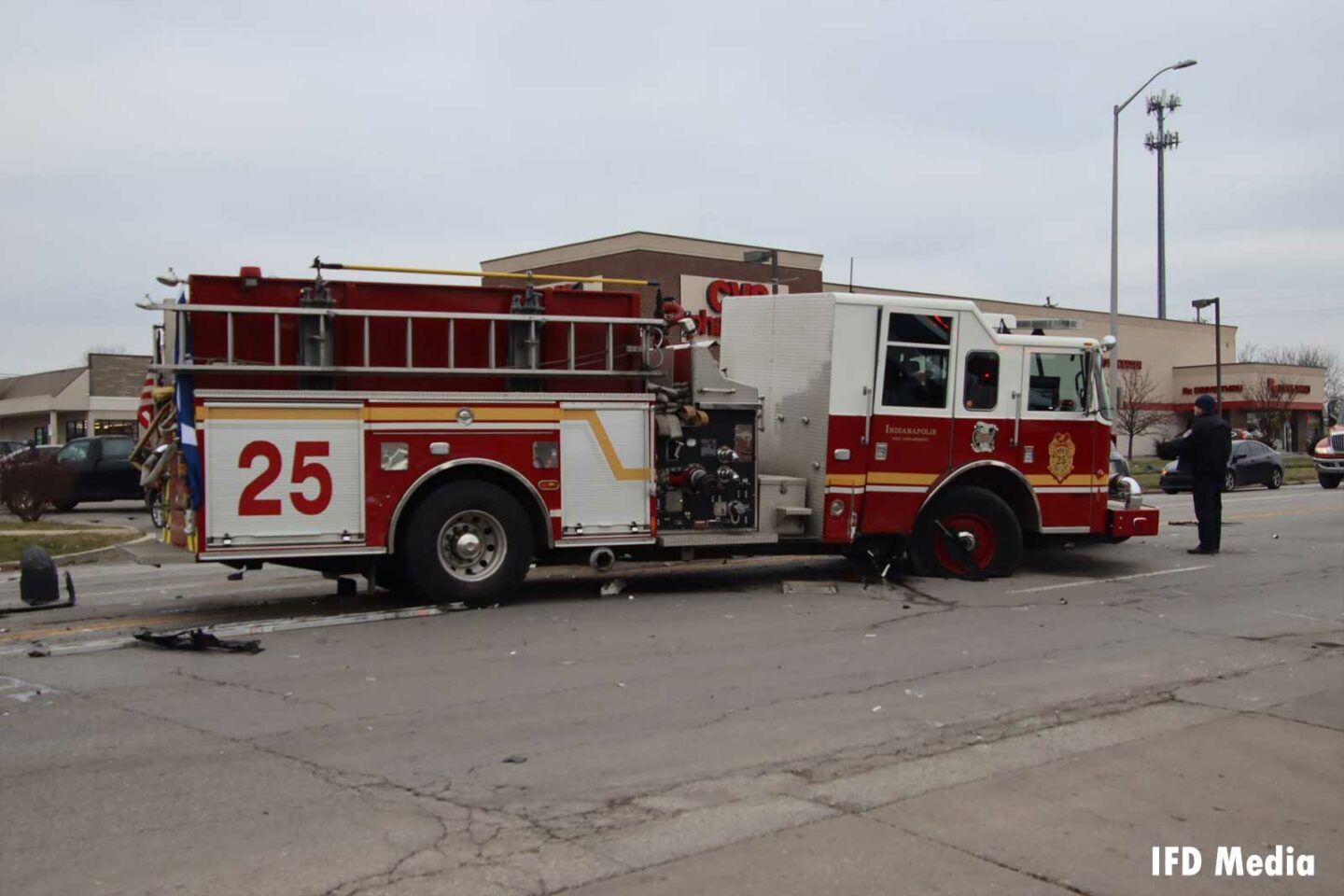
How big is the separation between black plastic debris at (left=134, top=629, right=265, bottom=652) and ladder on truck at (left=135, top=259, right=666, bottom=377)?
6.52 feet

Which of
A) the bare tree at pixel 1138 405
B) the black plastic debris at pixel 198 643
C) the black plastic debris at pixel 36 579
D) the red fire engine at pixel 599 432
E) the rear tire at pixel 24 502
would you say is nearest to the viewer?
the black plastic debris at pixel 198 643

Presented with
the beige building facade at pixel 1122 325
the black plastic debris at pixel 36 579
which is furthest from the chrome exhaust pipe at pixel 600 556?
the beige building facade at pixel 1122 325

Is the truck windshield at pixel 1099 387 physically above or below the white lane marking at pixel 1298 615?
above

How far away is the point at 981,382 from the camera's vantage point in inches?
465

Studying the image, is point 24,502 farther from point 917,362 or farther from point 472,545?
point 917,362

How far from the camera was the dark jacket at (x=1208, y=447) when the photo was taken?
14.4 meters

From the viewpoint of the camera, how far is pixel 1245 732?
6551mm

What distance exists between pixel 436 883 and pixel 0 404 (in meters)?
67.4

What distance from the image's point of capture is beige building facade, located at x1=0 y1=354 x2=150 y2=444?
183ft

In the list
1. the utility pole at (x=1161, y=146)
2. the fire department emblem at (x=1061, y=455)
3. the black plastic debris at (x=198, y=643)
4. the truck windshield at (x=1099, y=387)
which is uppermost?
the utility pole at (x=1161, y=146)

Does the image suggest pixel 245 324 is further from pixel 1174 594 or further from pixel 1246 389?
pixel 1246 389

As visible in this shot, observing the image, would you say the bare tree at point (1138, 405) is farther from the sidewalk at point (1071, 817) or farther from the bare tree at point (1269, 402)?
the sidewalk at point (1071, 817)

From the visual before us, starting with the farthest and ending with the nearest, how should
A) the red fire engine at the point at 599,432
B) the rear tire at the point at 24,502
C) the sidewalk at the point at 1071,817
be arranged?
the rear tire at the point at 24,502
the red fire engine at the point at 599,432
the sidewalk at the point at 1071,817

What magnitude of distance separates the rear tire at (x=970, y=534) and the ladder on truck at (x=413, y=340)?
3241mm
